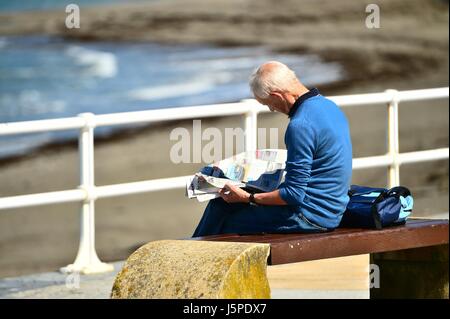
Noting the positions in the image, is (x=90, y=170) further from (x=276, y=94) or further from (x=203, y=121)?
(x=203, y=121)

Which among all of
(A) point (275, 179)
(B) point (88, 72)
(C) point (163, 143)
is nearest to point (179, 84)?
(B) point (88, 72)

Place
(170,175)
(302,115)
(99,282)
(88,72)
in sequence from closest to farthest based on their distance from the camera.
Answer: (302,115) → (99,282) → (170,175) → (88,72)

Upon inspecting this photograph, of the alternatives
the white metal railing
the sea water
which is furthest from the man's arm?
the sea water

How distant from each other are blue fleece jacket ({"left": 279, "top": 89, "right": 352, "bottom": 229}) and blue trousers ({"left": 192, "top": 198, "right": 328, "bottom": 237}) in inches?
1.7

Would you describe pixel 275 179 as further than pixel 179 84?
No

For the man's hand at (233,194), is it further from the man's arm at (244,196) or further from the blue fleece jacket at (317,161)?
the blue fleece jacket at (317,161)

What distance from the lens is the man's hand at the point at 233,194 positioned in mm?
5824

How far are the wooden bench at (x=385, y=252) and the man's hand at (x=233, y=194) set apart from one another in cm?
16

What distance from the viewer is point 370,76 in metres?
21.5

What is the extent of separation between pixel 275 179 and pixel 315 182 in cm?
19

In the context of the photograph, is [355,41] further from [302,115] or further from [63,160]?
[302,115]

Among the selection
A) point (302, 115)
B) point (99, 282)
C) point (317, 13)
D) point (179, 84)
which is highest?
point (317, 13)

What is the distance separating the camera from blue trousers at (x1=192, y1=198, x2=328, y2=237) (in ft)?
19.2

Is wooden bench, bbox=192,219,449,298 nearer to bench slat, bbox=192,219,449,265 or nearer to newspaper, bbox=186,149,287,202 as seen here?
bench slat, bbox=192,219,449,265
